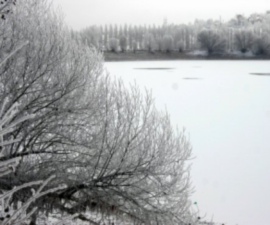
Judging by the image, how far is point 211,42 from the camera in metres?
50.3

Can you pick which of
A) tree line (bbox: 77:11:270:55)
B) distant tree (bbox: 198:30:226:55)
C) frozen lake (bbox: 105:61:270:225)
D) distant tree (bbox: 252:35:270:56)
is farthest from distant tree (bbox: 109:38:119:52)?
frozen lake (bbox: 105:61:270:225)

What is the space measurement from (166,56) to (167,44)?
4.61 metres

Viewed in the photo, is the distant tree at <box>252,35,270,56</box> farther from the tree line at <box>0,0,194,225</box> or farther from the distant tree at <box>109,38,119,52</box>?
the tree line at <box>0,0,194,225</box>

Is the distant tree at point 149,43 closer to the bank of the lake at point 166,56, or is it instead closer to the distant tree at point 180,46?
the bank of the lake at point 166,56

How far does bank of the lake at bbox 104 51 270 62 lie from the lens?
4609 cm

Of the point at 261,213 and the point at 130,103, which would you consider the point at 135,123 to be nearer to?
the point at 130,103

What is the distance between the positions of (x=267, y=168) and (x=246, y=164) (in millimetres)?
480

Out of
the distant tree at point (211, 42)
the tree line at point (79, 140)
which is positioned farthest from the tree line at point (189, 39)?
the tree line at point (79, 140)

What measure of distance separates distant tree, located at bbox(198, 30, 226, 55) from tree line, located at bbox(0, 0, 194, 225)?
4169 centimetres

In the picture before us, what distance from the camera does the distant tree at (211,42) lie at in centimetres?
4984

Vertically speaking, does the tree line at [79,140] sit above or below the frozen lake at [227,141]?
above

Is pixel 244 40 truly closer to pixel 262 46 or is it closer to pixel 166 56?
pixel 262 46

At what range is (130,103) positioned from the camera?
8977mm

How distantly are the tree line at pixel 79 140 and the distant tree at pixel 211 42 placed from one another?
41.7 m
